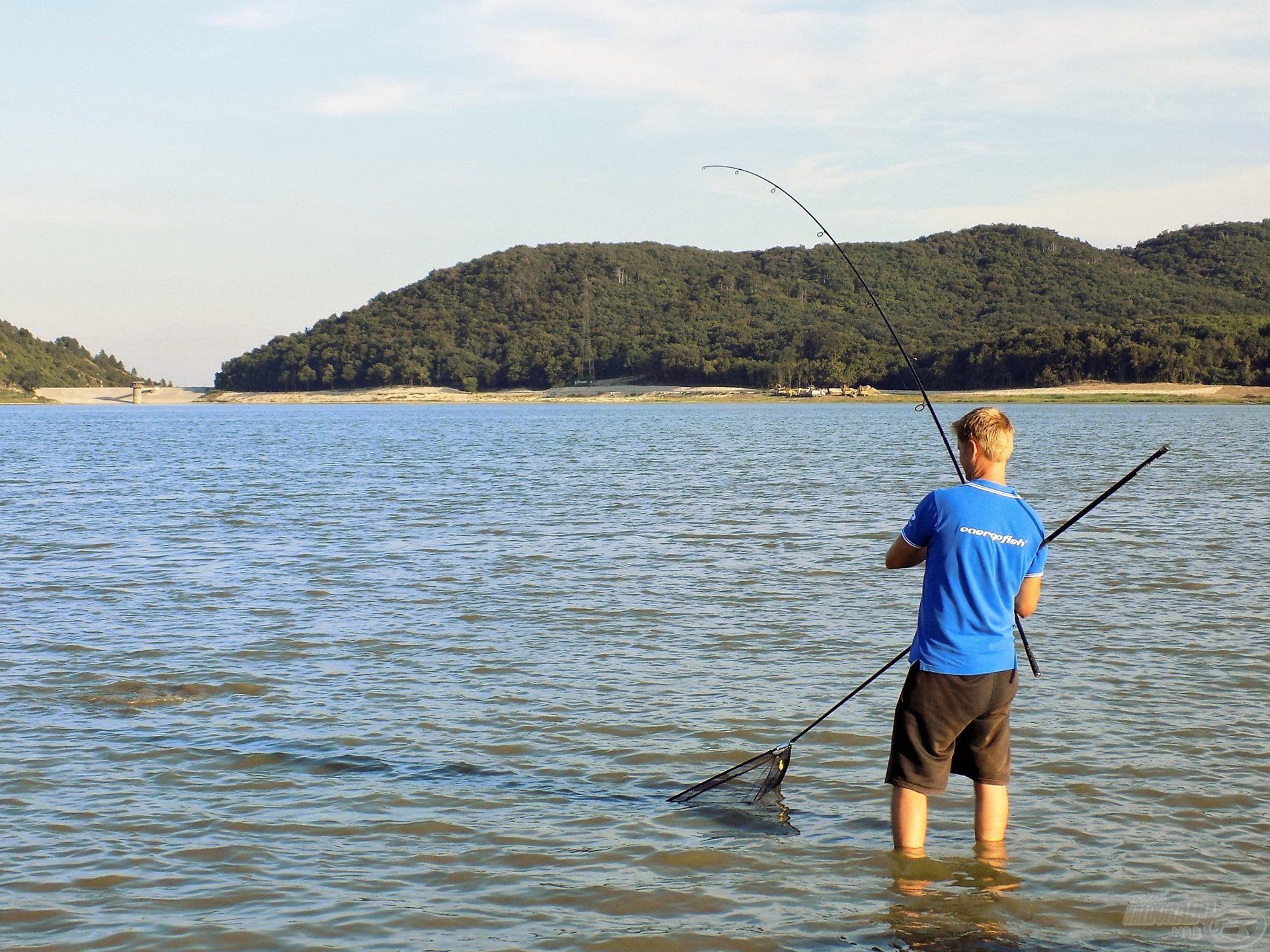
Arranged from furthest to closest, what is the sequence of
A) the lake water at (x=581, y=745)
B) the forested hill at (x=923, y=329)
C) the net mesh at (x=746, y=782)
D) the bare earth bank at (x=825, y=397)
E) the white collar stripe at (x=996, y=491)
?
the forested hill at (x=923, y=329) < the bare earth bank at (x=825, y=397) < the net mesh at (x=746, y=782) < the lake water at (x=581, y=745) < the white collar stripe at (x=996, y=491)

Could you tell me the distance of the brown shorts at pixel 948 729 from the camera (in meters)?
5.37

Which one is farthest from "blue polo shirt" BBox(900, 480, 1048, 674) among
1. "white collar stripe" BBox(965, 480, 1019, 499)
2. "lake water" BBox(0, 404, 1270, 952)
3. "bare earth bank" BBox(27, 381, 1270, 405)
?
"bare earth bank" BBox(27, 381, 1270, 405)

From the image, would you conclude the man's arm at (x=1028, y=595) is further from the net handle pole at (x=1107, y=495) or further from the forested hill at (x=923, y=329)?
the forested hill at (x=923, y=329)

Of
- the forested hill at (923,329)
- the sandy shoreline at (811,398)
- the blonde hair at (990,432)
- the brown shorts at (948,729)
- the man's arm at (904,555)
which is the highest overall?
the forested hill at (923,329)

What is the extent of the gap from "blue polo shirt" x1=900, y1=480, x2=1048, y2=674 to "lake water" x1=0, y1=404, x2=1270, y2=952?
124 centimetres

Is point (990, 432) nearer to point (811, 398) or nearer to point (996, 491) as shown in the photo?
point (996, 491)

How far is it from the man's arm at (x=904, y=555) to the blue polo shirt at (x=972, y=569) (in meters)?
0.03

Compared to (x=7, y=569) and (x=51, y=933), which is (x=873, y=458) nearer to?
(x=7, y=569)

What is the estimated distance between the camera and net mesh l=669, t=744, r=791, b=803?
689 centimetres

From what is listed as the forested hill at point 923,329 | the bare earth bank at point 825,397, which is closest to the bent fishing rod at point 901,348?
the bare earth bank at point 825,397

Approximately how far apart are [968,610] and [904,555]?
0.35 meters

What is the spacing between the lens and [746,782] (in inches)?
275

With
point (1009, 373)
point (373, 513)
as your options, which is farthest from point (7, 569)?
point (1009, 373)

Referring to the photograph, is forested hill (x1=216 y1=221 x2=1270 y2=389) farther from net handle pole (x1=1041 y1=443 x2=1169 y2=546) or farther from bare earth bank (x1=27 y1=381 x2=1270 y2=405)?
net handle pole (x1=1041 y1=443 x2=1169 y2=546)
